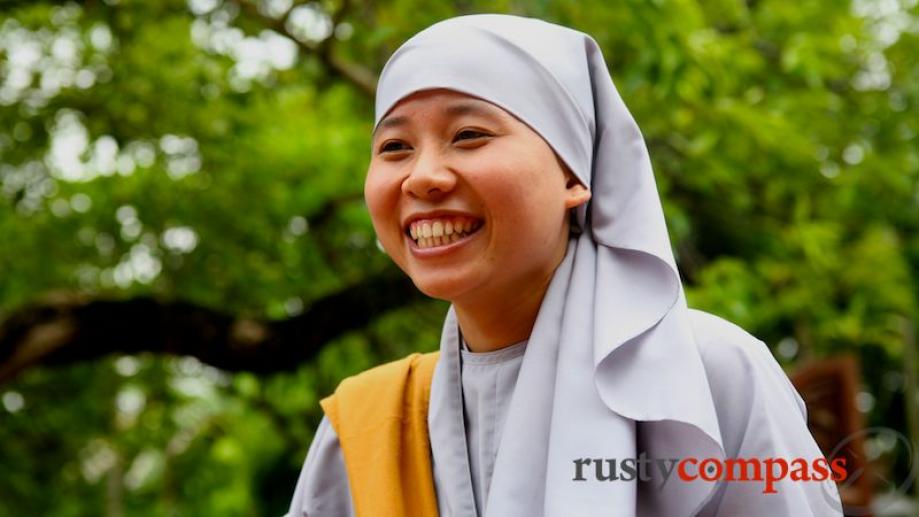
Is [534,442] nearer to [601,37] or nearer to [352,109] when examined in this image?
[601,37]

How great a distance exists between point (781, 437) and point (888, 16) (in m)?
5.74

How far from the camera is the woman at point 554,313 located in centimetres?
189

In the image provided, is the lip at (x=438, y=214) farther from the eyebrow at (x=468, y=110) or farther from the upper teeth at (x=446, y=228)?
the eyebrow at (x=468, y=110)

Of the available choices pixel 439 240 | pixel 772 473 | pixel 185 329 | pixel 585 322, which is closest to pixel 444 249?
pixel 439 240

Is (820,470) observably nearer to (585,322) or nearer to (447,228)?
(585,322)

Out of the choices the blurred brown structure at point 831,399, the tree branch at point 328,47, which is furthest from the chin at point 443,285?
the blurred brown structure at point 831,399

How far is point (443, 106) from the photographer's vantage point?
6.41ft

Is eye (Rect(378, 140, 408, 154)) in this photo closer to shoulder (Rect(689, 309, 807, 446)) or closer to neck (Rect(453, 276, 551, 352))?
neck (Rect(453, 276, 551, 352))

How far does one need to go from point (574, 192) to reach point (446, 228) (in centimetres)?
23

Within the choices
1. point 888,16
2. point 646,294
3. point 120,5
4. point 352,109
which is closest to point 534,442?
point 646,294

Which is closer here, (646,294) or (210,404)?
(646,294)

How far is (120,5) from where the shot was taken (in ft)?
18.0

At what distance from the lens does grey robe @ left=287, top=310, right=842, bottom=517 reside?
1.90 m

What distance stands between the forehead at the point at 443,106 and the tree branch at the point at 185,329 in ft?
11.5
